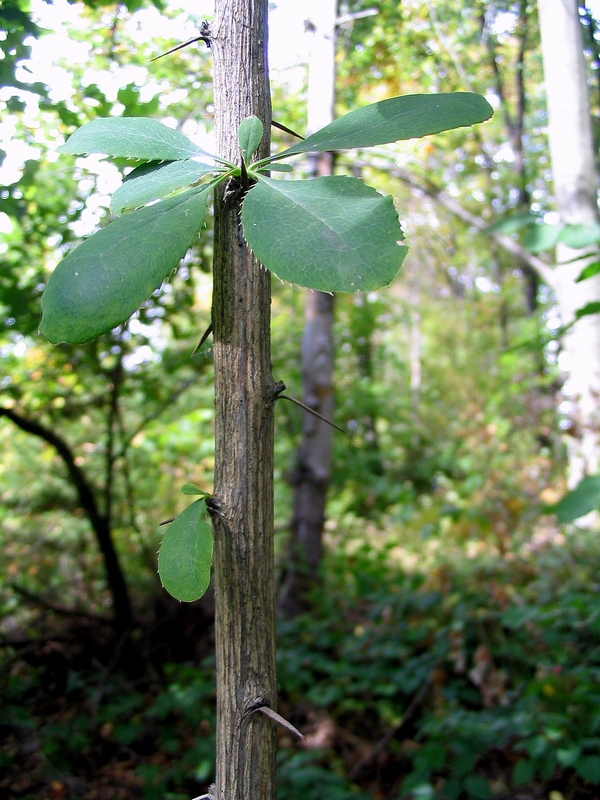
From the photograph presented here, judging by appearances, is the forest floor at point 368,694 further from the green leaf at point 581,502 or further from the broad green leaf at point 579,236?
the broad green leaf at point 579,236

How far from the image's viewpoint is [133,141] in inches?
28.5

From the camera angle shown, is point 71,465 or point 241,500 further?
point 71,465

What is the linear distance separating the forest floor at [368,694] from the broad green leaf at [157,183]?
2.03 m

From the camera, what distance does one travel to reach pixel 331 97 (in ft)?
12.7

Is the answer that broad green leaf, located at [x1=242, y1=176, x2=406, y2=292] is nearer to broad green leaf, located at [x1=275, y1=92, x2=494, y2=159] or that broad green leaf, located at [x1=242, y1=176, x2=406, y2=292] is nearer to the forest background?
broad green leaf, located at [x1=275, y1=92, x2=494, y2=159]

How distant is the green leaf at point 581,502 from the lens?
1608 mm

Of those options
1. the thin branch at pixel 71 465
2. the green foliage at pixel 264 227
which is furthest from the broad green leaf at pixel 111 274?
the thin branch at pixel 71 465

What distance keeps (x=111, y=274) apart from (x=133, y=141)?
0.20m

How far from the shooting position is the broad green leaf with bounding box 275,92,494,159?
65 cm

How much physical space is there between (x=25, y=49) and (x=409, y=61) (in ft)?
14.3

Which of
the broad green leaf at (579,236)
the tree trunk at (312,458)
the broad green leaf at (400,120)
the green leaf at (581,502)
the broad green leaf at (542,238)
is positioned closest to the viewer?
the broad green leaf at (400,120)

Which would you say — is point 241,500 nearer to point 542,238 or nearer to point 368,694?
point 542,238

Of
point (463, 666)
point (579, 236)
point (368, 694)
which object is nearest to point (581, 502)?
point (579, 236)

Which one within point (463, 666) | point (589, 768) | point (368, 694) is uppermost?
point (463, 666)
